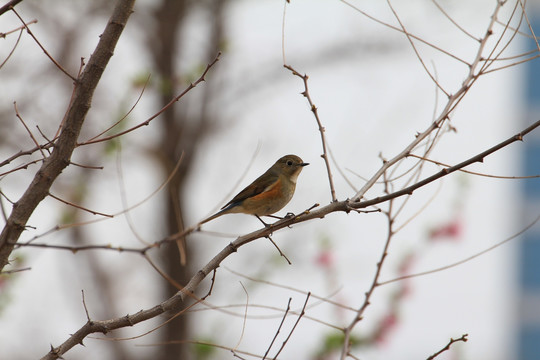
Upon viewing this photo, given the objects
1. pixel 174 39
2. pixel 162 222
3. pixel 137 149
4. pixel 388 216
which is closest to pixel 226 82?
pixel 174 39

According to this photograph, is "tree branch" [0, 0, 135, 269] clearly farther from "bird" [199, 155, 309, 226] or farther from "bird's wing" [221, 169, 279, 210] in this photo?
"bird's wing" [221, 169, 279, 210]

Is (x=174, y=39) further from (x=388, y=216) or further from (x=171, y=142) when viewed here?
(x=388, y=216)

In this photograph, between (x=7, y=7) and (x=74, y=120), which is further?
(x=74, y=120)

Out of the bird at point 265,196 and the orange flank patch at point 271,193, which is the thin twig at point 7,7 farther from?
the orange flank patch at point 271,193

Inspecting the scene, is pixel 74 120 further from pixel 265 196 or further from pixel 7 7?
pixel 265 196

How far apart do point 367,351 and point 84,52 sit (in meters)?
6.09

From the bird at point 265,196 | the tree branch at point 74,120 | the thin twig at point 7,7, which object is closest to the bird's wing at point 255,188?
the bird at point 265,196

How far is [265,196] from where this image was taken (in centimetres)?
479

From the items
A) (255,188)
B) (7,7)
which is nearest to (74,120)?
(7,7)

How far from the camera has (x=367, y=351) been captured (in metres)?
7.24

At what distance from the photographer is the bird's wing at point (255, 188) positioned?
4887 millimetres

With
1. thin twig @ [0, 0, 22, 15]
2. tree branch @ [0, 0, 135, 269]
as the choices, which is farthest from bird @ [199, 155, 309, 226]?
thin twig @ [0, 0, 22, 15]

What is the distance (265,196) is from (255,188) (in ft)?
0.58

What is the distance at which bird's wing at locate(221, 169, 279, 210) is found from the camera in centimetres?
489
